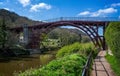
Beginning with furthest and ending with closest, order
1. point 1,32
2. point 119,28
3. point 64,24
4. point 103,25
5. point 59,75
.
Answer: point 64,24
point 103,25
point 1,32
point 119,28
point 59,75

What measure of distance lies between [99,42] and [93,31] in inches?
117

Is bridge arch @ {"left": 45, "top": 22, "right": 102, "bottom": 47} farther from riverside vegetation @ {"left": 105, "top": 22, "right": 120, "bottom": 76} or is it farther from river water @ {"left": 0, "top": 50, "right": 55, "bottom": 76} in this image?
riverside vegetation @ {"left": 105, "top": 22, "right": 120, "bottom": 76}

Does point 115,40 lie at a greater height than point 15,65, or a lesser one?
greater

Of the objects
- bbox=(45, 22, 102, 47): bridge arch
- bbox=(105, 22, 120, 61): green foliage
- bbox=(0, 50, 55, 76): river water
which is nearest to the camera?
bbox=(105, 22, 120, 61): green foliage

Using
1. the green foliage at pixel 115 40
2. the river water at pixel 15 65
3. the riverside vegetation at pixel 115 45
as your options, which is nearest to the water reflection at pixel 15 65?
the river water at pixel 15 65

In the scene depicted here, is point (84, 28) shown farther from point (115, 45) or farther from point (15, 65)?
point (115, 45)

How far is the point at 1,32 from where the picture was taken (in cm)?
5275

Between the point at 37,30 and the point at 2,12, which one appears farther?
the point at 2,12

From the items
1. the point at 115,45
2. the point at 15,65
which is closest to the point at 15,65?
the point at 15,65

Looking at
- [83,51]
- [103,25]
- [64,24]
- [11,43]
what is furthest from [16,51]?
[83,51]

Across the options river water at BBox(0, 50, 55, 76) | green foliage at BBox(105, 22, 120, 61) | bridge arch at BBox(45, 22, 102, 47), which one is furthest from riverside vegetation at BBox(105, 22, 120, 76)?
bridge arch at BBox(45, 22, 102, 47)

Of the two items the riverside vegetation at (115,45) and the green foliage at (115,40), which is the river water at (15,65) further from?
the green foliage at (115,40)

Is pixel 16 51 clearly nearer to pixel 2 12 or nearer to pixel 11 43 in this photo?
pixel 11 43

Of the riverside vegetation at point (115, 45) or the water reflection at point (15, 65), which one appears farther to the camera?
the water reflection at point (15, 65)
